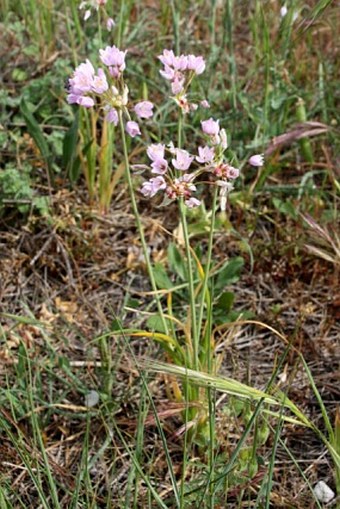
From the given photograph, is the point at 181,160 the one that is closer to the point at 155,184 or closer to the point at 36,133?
the point at 155,184

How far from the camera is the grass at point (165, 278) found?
5.27 ft

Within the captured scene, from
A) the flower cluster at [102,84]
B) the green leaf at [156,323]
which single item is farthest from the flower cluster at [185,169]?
the green leaf at [156,323]

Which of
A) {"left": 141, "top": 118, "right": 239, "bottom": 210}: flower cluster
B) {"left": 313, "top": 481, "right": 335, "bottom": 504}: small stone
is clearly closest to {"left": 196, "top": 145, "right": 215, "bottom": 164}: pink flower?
{"left": 141, "top": 118, "right": 239, "bottom": 210}: flower cluster

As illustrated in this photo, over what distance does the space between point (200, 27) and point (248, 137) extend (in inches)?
24.1

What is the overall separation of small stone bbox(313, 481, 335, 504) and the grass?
1.3 inches

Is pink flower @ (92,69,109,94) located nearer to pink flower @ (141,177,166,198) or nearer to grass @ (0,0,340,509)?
pink flower @ (141,177,166,198)

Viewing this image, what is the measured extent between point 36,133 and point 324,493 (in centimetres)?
114

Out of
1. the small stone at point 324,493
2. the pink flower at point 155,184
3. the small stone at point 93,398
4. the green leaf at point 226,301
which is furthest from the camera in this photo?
the green leaf at point 226,301

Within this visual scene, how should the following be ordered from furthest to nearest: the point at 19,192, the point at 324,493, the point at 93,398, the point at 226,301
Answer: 1. the point at 19,192
2. the point at 226,301
3. the point at 93,398
4. the point at 324,493

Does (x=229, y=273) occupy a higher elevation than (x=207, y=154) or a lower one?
lower

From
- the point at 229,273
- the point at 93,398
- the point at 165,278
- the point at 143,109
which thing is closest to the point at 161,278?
the point at 165,278

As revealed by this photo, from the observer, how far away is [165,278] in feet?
6.42

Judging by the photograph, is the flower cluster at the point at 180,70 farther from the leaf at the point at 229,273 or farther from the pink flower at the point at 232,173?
the leaf at the point at 229,273

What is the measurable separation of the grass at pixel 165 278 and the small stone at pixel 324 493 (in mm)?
32
